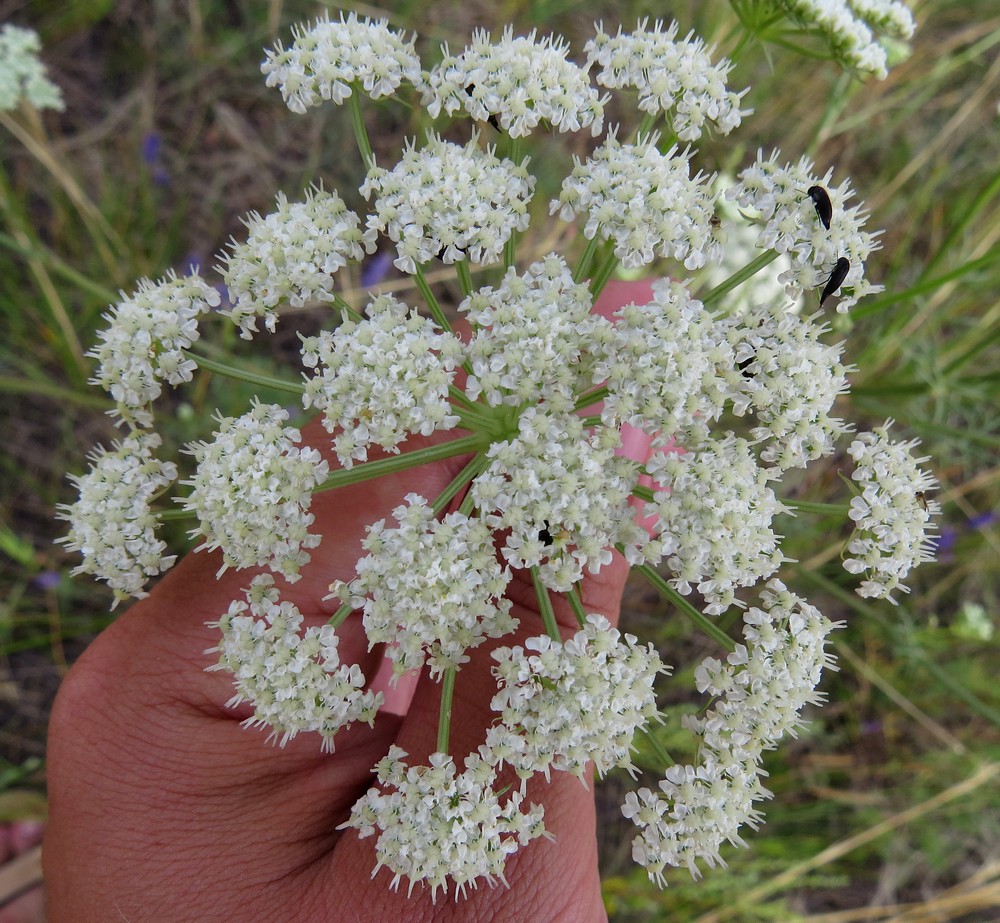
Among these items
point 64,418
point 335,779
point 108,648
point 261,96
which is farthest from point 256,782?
point 261,96

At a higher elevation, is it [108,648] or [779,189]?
[779,189]

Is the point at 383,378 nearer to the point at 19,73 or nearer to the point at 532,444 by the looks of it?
the point at 532,444

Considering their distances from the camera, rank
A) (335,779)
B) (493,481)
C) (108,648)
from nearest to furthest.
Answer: (493,481)
(335,779)
(108,648)

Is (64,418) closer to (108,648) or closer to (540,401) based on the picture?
(108,648)

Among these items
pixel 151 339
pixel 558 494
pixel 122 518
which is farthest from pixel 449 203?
pixel 122 518

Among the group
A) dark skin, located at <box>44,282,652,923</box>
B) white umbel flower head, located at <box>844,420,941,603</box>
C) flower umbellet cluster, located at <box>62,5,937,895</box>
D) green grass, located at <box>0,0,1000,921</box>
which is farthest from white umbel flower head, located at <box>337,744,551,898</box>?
green grass, located at <box>0,0,1000,921</box>

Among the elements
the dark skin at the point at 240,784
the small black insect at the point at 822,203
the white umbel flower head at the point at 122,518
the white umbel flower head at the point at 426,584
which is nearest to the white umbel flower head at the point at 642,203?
the small black insect at the point at 822,203
